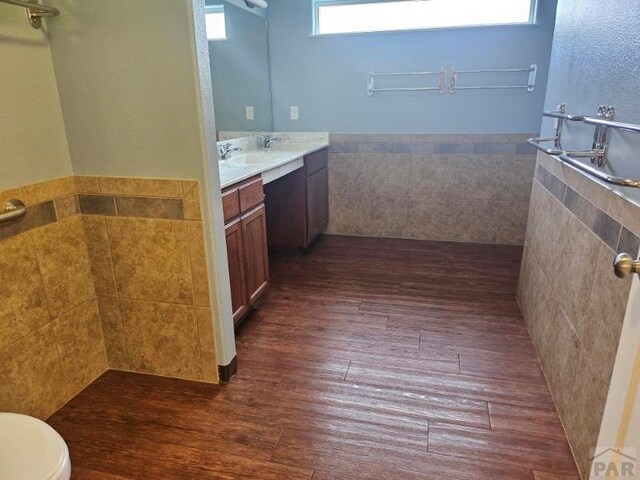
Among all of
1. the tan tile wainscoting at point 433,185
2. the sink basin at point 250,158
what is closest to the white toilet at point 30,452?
the sink basin at point 250,158

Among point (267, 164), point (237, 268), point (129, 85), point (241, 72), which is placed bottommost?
point (237, 268)

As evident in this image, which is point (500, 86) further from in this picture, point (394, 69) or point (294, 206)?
point (294, 206)

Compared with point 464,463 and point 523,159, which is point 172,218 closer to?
point 464,463

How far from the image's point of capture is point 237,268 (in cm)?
232

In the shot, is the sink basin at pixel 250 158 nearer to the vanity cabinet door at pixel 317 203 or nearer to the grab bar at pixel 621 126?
the vanity cabinet door at pixel 317 203

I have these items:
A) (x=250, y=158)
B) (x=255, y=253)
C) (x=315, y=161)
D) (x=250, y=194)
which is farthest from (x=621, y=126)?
(x=315, y=161)

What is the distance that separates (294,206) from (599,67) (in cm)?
228

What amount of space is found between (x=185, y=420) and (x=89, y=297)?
2.30 feet

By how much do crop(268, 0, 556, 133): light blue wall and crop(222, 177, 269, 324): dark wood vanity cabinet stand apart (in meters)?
1.63

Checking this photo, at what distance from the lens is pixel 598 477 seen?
116 cm

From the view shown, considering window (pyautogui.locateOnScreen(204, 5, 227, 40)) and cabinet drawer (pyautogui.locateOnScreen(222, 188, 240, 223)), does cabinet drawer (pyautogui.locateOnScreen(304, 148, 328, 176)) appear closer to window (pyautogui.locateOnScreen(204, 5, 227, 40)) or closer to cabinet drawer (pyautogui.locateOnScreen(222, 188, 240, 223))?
window (pyautogui.locateOnScreen(204, 5, 227, 40))

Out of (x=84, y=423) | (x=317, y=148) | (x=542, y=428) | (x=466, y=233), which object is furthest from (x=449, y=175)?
(x=84, y=423)

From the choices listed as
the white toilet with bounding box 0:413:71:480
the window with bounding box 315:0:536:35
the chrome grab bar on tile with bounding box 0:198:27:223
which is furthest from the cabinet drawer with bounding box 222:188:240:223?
the window with bounding box 315:0:536:35

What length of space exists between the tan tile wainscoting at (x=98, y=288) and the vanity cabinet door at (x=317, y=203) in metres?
1.74
